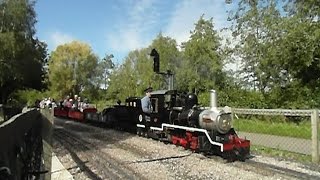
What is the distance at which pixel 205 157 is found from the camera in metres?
12.1

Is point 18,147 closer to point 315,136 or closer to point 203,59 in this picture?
point 315,136

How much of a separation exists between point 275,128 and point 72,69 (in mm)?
71810

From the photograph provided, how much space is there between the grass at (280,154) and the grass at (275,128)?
1.73 metres

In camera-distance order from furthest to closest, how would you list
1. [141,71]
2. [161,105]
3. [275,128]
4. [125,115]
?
[141,71] → [125,115] → [275,128] → [161,105]

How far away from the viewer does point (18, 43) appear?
145 feet

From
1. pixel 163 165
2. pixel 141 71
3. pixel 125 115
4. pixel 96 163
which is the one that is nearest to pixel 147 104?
pixel 125 115

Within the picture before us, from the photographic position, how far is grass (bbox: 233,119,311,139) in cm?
1494

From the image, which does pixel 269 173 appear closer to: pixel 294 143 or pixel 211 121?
pixel 211 121

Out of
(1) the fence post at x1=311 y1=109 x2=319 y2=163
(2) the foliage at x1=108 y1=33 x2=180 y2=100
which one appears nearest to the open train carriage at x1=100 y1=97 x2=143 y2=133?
(1) the fence post at x1=311 y1=109 x2=319 y2=163

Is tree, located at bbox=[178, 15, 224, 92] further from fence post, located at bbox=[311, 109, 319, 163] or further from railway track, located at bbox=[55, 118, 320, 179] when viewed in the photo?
fence post, located at bbox=[311, 109, 319, 163]

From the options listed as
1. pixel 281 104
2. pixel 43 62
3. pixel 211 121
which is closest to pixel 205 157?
pixel 211 121

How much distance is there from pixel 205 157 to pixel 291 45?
10893 millimetres

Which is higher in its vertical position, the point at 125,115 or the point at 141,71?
the point at 141,71

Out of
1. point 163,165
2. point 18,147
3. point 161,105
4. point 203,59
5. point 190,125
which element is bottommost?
point 163,165
